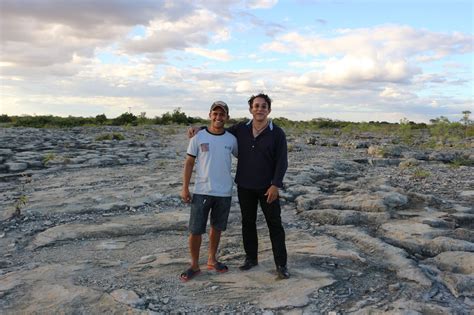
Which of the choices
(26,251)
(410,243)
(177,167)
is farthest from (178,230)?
(177,167)

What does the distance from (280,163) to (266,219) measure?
636 mm

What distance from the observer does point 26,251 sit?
5.48 m

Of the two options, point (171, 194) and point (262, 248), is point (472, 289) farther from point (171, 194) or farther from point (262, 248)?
point (171, 194)

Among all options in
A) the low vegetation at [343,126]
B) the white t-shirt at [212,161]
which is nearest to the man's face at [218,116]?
the white t-shirt at [212,161]

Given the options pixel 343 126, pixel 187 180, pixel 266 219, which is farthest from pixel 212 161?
pixel 343 126

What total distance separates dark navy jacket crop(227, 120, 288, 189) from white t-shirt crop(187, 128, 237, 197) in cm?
16

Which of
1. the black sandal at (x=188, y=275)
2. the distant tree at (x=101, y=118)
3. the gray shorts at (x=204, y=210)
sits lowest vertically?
the black sandal at (x=188, y=275)

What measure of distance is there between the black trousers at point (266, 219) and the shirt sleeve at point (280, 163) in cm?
21

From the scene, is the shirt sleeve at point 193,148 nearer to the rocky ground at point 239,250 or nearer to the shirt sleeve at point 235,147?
the shirt sleeve at point 235,147

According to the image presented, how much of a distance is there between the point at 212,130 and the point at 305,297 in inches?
76.7

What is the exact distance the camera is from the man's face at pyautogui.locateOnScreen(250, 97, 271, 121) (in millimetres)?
4547

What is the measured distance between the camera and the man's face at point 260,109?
4.55 meters

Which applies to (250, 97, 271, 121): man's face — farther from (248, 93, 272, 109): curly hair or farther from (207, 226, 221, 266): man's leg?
(207, 226, 221, 266): man's leg

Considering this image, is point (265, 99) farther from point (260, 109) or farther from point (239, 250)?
point (239, 250)
